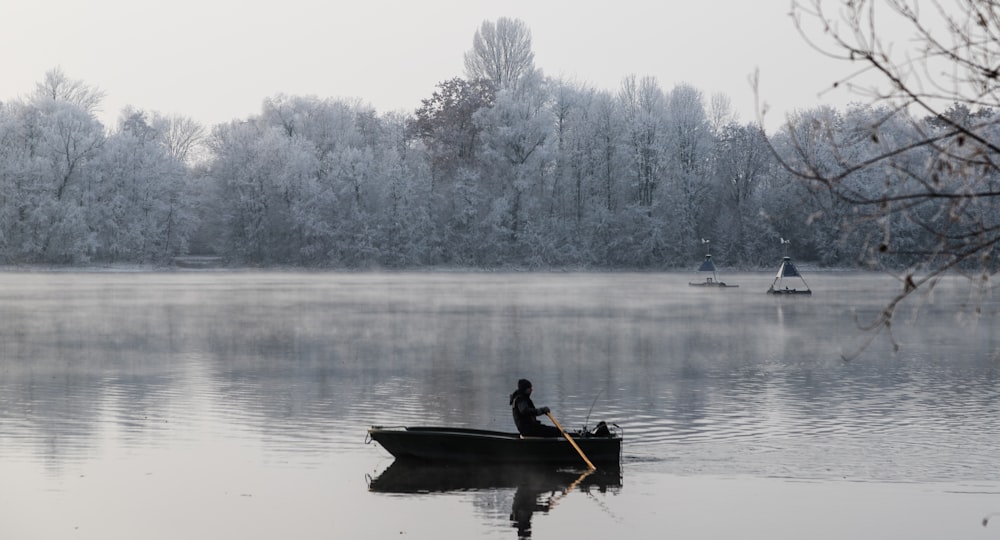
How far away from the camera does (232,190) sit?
10331 cm

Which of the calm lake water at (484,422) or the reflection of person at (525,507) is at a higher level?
the calm lake water at (484,422)

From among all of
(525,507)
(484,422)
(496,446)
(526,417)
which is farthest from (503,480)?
(484,422)

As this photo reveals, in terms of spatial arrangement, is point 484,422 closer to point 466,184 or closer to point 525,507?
point 525,507

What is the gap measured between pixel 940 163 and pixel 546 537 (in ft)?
27.9

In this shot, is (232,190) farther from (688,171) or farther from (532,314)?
Answer: (532,314)

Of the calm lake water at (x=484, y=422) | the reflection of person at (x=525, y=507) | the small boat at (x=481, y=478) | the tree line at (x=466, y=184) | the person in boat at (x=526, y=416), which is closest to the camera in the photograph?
the reflection of person at (x=525, y=507)

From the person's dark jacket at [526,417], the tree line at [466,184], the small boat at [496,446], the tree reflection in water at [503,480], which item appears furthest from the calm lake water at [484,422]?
the tree line at [466,184]

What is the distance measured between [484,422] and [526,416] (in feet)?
16.0

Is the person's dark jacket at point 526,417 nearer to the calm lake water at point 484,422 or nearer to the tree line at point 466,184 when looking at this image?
the calm lake water at point 484,422

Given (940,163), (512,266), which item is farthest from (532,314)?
(512,266)

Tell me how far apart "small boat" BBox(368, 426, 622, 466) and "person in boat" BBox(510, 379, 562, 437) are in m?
0.16

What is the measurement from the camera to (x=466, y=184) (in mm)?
102938

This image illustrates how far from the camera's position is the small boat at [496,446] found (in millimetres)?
16891

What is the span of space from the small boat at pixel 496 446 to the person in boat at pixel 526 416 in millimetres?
158
